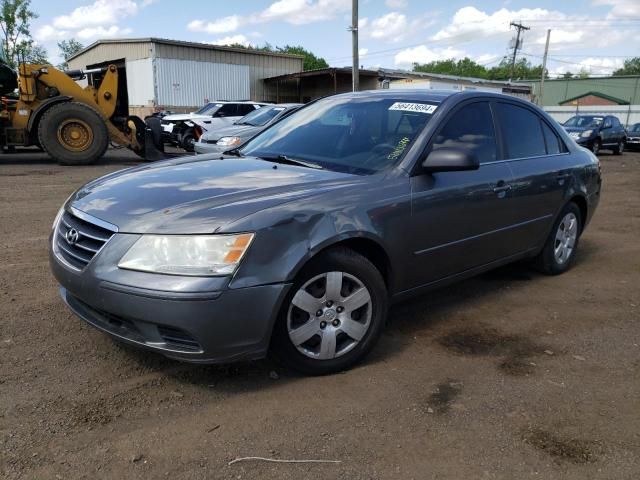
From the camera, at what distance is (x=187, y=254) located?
103 inches

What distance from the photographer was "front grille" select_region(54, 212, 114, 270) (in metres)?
2.80

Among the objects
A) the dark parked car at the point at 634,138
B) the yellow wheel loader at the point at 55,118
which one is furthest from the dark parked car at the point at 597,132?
the yellow wheel loader at the point at 55,118

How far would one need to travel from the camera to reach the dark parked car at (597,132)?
21.2m

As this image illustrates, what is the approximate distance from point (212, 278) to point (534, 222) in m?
3.02

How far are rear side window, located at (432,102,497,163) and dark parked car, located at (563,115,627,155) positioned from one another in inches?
739

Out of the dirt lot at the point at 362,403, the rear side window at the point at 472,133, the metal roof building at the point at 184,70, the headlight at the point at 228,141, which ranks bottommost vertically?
the dirt lot at the point at 362,403

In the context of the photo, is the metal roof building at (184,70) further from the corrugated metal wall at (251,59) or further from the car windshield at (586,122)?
the car windshield at (586,122)

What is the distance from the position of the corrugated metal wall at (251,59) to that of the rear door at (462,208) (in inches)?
1069

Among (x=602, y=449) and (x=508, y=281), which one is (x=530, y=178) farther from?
(x=602, y=449)

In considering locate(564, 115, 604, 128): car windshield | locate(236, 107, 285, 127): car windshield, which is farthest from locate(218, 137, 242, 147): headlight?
locate(564, 115, 604, 128): car windshield

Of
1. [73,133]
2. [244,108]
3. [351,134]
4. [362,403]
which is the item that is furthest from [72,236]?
[244,108]

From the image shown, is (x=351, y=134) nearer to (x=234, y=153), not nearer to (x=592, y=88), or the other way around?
(x=234, y=153)

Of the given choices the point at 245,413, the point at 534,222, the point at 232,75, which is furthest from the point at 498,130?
the point at 232,75

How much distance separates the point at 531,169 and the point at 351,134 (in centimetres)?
157
